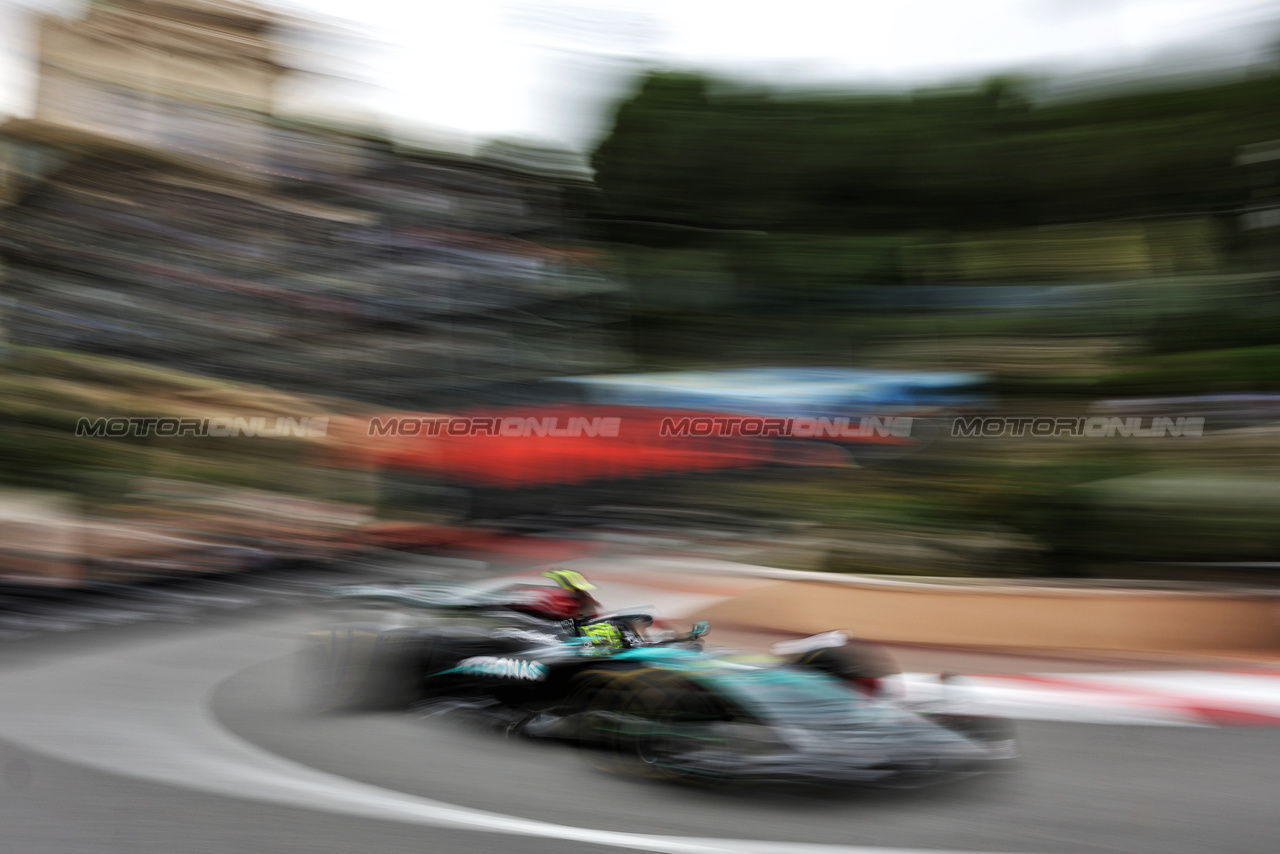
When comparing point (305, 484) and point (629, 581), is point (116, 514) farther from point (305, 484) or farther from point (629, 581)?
point (629, 581)

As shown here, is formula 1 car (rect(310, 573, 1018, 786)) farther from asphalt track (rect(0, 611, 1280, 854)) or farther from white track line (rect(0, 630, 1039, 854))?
white track line (rect(0, 630, 1039, 854))

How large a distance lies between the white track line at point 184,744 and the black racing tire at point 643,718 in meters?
0.40

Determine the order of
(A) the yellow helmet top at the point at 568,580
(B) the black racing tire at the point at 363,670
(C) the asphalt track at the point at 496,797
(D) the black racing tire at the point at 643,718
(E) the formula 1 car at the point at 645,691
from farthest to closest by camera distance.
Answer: (A) the yellow helmet top at the point at 568,580
(B) the black racing tire at the point at 363,670
(D) the black racing tire at the point at 643,718
(E) the formula 1 car at the point at 645,691
(C) the asphalt track at the point at 496,797

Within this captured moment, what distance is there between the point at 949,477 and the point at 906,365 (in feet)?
7.36

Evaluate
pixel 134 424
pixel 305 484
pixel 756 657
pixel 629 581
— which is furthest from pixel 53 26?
pixel 756 657

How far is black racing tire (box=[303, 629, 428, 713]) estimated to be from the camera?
4520 mm

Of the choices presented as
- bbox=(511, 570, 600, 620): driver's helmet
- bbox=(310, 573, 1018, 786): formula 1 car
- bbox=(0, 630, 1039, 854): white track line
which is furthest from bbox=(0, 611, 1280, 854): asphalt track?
bbox=(511, 570, 600, 620): driver's helmet

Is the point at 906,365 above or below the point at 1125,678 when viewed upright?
above

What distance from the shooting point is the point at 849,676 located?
3785 millimetres

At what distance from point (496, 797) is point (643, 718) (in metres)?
0.57

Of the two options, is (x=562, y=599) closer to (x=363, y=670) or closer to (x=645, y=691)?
(x=363, y=670)

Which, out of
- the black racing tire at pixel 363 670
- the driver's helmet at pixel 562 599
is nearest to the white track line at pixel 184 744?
the black racing tire at pixel 363 670

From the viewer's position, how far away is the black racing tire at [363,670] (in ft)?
14.8

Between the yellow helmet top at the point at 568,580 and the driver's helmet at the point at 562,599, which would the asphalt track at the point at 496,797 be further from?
the yellow helmet top at the point at 568,580
